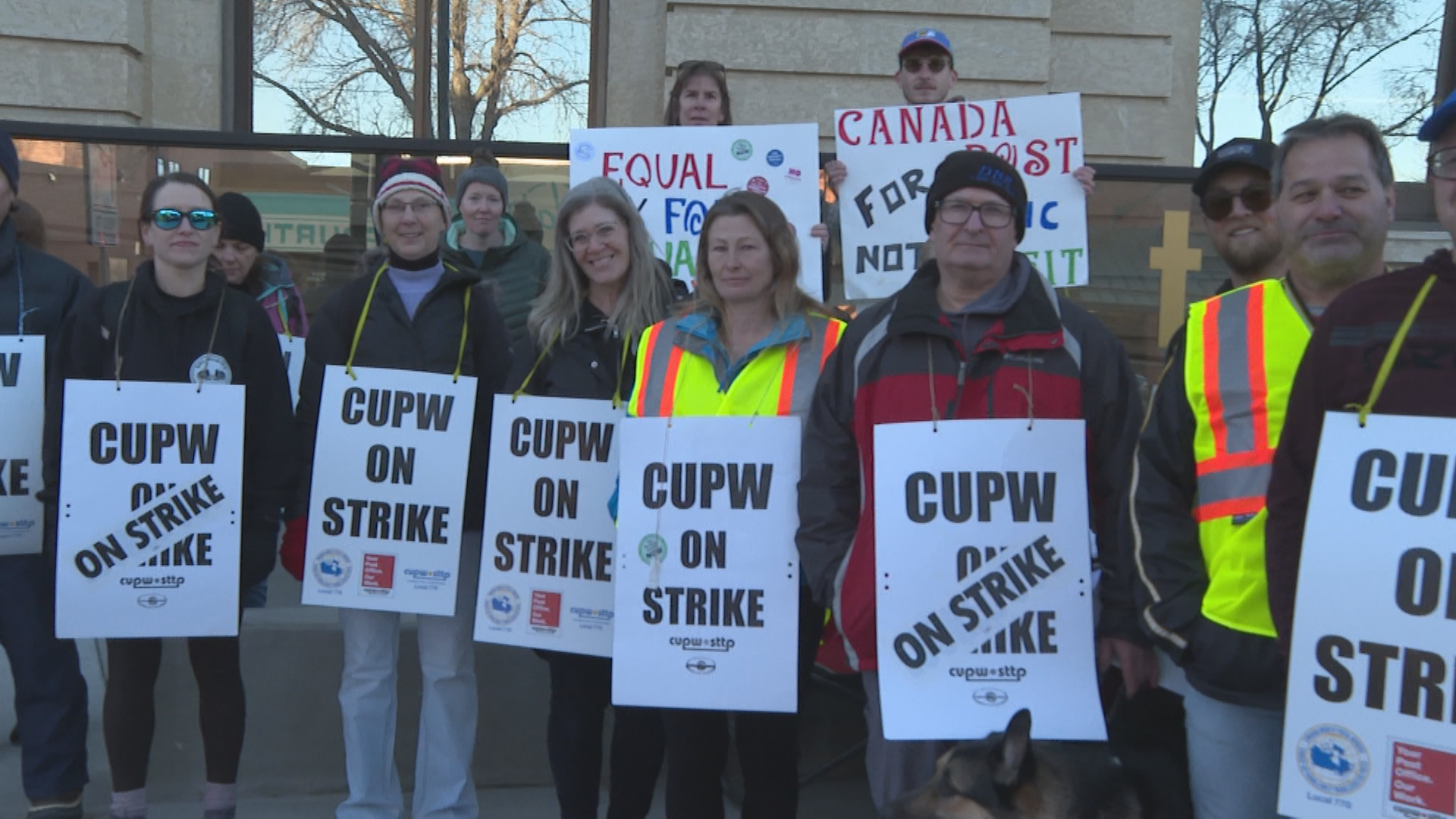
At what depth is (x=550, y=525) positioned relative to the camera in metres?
4.01

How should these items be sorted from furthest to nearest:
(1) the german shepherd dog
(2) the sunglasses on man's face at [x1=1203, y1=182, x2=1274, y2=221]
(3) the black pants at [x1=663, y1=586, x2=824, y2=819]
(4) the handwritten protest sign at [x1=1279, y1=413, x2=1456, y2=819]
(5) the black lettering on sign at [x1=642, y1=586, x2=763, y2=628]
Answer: (3) the black pants at [x1=663, y1=586, x2=824, y2=819], (5) the black lettering on sign at [x1=642, y1=586, x2=763, y2=628], (2) the sunglasses on man's face at [x1=1203, y1=182, x2=1274, y2=221], (1) the german shepherd dog, (4) the handwritten protest sign at [x1=1279, y1=413, x2=1456, y2=819]

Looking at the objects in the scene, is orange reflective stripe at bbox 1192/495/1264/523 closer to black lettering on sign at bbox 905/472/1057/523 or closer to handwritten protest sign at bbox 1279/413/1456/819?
handwritten protest sign at bbox 1279/413/1456/819

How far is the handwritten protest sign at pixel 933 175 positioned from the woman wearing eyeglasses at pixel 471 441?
1.72 m

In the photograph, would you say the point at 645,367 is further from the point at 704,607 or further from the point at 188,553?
the point at 188,553

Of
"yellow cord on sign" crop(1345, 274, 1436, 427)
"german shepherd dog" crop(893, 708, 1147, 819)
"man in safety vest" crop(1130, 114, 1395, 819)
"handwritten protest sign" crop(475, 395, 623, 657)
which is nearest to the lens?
"yellow cord on sign" crop(1345, 274, 1436, 427)

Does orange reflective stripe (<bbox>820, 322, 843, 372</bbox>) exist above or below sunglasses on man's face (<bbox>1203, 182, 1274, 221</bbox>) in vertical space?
below

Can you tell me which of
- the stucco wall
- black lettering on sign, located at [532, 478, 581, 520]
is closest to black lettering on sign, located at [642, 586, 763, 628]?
black lettering on sign, located at [532, 478, 581, 520]

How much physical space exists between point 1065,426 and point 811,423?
0.66m

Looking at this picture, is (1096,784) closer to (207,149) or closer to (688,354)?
(688,354)

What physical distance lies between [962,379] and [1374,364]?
3.15 ft

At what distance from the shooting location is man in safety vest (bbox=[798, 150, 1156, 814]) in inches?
120

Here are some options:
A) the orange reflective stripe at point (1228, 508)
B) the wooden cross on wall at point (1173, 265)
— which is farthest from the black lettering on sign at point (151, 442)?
the wooden cross on wall at point (1173, 265)

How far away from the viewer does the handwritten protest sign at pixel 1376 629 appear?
7.10 feet

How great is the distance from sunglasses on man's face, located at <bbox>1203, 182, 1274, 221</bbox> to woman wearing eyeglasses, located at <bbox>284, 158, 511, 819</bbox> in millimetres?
2236
